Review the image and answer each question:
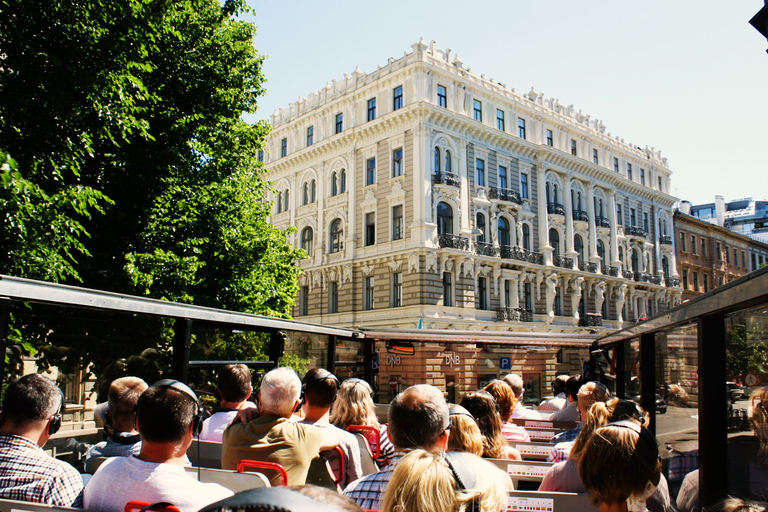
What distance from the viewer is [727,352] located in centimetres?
449

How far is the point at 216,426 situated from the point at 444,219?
2833 centimetres

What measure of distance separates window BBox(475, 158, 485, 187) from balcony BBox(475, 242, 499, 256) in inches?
138

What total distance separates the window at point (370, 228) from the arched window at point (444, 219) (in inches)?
155

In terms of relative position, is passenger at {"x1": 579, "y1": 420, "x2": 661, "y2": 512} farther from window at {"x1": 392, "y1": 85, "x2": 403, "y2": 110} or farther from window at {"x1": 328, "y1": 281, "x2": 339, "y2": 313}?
window at {"x1": 328, "y1": 281, "x2": 339, "y2": 313}

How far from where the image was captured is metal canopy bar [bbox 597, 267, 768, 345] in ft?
11.8

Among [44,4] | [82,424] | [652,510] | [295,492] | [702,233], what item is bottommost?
[652,510]

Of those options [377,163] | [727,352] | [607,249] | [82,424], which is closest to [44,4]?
[82,424]

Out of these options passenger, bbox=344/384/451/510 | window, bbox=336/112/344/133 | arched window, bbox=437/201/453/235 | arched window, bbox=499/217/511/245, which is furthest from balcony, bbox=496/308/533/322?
passenger, bbox=344/384/451/510

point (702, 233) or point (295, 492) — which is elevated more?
point (702, 233)

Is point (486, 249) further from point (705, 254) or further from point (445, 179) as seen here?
point (705, 254)

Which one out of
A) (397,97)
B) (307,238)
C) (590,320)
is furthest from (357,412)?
(590,320)

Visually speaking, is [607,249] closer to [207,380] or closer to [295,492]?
[207,380]

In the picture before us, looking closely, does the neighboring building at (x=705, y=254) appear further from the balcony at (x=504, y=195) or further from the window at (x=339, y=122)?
the window at (x=339, y=122)

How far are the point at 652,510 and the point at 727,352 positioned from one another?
1302mm
